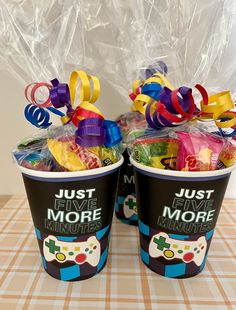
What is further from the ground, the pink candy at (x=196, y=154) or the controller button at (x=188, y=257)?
the pink candy at (x=196, y=154)

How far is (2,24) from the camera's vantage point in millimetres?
520

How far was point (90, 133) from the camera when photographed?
15.6 inches

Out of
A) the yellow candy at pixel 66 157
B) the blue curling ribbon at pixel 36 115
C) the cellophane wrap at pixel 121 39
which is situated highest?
the cellophane wrap at pixel 121 39

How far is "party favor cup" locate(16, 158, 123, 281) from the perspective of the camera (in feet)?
1.36

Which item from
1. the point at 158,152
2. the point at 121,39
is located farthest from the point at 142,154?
the point at 121,39

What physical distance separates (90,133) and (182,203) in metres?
0.18

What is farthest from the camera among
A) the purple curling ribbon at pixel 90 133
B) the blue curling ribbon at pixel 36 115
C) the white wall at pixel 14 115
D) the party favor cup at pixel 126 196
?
the white wall at pixel 14 115

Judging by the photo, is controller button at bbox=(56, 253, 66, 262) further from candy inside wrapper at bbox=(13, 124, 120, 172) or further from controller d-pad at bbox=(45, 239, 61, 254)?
candy inside wrapper at bbox=(13, 124, 120, 172)

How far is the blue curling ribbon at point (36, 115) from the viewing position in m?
0.50

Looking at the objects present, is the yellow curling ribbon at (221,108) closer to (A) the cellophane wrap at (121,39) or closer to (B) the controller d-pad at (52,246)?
(A) the cellophane wrap at (121,39)

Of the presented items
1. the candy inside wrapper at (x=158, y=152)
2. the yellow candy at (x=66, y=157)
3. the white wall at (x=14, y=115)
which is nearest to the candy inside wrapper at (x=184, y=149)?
the candy inside wrapper at (x=158, y=152)

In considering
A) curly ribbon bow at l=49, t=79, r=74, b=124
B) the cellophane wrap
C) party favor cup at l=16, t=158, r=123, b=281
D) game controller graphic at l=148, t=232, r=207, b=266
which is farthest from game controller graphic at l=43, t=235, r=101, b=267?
the cellophane wrap

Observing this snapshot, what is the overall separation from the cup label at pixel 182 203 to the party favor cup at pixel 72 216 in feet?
0.22

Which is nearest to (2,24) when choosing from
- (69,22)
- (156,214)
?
(69,22)
